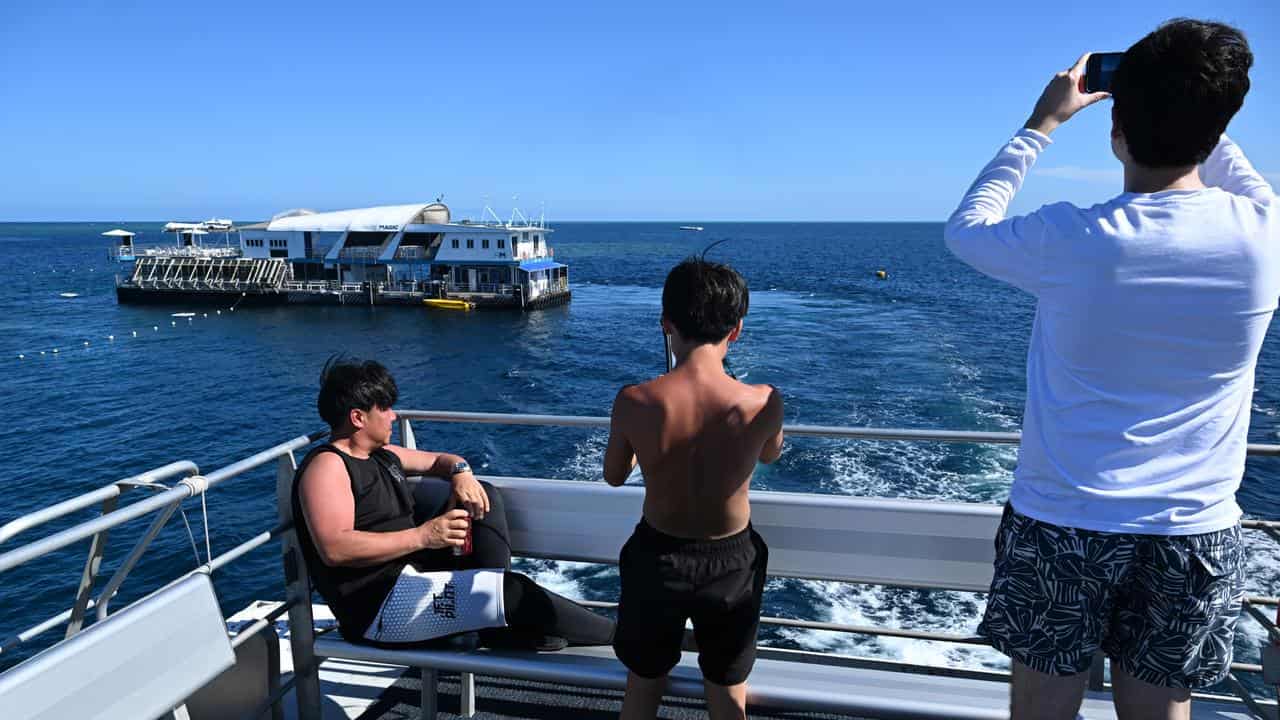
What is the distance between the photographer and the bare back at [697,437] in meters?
1.93

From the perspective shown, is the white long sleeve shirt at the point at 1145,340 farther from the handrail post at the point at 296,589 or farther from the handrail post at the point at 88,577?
the handrail post at the point at 88,577

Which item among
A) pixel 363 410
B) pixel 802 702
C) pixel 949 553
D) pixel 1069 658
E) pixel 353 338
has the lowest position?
pixel 353 338

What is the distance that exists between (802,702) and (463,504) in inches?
50.6

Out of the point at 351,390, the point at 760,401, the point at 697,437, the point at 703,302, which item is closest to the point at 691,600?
the point at 697,437

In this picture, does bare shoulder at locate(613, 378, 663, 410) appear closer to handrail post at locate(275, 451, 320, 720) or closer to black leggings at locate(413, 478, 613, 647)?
black leggings at locate(413, 478, 613, 647)

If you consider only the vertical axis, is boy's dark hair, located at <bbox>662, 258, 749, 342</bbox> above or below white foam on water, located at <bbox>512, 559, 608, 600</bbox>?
above

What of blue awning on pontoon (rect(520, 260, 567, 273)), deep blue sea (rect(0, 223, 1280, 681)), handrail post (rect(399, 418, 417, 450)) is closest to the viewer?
handrail post (rect(399, 418, 417, 450))

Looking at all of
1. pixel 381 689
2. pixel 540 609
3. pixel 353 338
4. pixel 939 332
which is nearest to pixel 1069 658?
pixel 540 609

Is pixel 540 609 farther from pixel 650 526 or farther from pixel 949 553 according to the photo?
pixel 949 553

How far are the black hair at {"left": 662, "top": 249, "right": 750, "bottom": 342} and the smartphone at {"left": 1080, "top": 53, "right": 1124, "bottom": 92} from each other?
0.81 metres

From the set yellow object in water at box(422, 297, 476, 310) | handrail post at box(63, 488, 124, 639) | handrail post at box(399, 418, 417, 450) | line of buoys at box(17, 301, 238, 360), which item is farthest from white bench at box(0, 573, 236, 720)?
yellow object in water at box(422, 297, 476, 310)

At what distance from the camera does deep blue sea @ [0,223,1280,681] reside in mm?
15250

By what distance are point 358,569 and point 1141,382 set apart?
221 centimetres

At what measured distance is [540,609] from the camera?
2.59m
